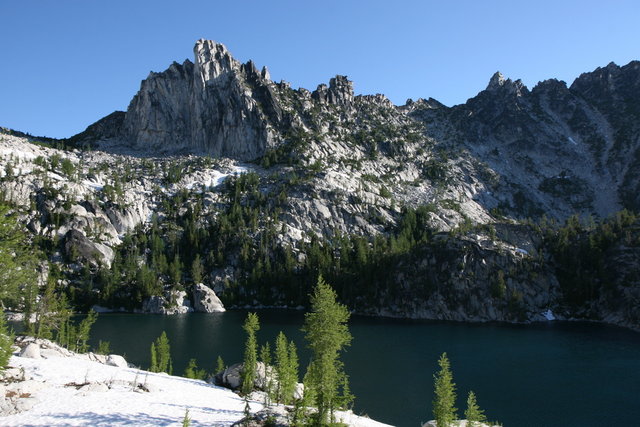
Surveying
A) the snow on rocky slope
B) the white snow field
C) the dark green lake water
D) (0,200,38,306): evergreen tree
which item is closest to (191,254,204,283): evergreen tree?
the dark green lake water

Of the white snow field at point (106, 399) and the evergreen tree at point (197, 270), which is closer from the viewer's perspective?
the white snow field at point (106, 399)

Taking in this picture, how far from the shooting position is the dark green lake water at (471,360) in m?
51.7

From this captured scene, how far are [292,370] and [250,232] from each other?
149159mm

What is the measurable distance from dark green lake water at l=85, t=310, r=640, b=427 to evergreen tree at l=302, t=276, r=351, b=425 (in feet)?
75.3

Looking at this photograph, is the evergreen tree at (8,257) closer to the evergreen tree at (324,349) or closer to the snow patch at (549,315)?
the evergreen tree at (324,349)

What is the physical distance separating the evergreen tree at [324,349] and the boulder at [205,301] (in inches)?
4923

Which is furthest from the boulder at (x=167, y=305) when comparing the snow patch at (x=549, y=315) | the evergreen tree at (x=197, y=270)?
the snow patch at (x=549, y=315)

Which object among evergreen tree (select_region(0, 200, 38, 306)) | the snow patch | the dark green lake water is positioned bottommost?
the dark green lake water

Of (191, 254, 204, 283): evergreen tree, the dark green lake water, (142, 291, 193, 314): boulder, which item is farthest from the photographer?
(191, 254, 204, 283): evergreen tree

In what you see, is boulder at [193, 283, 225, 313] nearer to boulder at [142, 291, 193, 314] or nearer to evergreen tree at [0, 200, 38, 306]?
boulder at [142, 291, 193, 314]

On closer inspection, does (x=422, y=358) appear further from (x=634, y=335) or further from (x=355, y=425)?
(x=634, y=335)

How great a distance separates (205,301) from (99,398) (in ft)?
405

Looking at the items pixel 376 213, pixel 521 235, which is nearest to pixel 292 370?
pixel 521 235

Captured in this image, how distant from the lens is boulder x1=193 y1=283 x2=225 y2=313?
5817 inches
